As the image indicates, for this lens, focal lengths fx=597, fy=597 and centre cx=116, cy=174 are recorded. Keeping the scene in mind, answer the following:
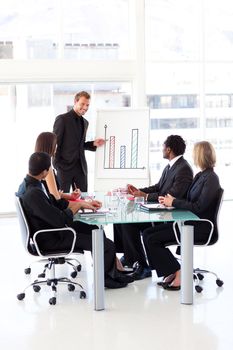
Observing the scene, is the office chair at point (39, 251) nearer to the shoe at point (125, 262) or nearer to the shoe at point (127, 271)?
the shoe at point (127, 271)

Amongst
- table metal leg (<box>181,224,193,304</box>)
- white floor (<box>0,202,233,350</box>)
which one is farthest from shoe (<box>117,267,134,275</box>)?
table metal leg (<box>181,224,193,304</box>)

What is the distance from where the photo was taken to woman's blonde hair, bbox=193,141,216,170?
4.95 meters

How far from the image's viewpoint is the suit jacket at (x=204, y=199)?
4816 millimetres

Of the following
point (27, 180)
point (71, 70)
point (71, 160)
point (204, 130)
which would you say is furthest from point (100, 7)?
point (27, 180)

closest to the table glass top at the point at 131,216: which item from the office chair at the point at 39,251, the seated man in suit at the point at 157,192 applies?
the office chair at the point at 39,251

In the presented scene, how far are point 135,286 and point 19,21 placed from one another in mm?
5181

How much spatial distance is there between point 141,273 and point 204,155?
128cm

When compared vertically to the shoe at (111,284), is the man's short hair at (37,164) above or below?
above

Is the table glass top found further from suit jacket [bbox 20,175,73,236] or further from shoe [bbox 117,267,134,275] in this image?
shoe [bbox 117,267,134,275]

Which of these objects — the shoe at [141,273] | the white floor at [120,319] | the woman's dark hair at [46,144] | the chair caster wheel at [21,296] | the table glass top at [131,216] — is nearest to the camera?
the white floor at [120,319]

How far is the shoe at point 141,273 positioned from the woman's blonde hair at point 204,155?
1149mm

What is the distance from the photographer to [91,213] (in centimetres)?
478

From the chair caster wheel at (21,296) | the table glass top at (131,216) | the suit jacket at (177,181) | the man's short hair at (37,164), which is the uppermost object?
the man's short hair at (37,164)

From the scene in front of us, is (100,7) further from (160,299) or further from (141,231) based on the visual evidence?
(160,299)
